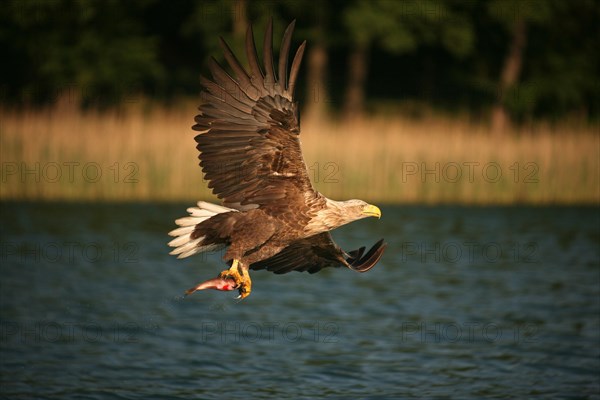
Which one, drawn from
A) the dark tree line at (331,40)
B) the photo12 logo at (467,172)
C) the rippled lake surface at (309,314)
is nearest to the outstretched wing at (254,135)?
the rippled lake surface at (309,314)

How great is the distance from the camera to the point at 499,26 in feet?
87.0

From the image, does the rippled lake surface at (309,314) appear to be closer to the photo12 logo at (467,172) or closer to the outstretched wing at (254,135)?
the photo12 logo at (467,172)

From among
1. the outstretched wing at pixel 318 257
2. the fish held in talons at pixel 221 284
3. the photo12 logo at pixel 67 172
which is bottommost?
the fish held in talons at pixel 221 284

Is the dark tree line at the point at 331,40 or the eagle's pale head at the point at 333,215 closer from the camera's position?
the eagle's pale head at the point at 333,215

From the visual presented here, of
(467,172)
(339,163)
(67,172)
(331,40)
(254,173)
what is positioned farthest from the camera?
(331,40)

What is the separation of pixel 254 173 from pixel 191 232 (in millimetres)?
617

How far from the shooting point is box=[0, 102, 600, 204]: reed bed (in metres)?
14.9

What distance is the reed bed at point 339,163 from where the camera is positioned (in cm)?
1489

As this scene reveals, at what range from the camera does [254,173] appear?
6672 mm

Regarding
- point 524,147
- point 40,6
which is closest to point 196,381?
point 524,147

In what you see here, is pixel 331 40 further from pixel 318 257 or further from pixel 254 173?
pixel 254 173

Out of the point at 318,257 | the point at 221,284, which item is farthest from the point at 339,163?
the point at 221,284

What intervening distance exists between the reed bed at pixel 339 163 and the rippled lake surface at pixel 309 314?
0.46 meters

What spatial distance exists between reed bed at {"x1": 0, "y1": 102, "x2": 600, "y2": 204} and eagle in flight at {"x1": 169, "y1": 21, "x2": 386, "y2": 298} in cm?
832
